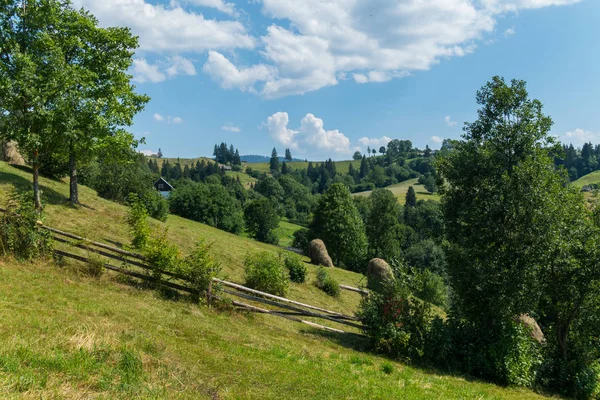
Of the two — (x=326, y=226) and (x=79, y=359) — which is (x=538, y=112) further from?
(x=326, y=226)

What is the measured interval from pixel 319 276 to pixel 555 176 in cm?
1640

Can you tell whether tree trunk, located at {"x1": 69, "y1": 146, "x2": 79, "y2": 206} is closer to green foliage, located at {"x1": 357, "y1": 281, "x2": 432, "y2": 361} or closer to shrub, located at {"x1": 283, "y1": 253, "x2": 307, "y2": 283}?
A: shrub, located at {"x1": 283, "y1": 253, "x2": 307, "y2": 283}

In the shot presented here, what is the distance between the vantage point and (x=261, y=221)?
283 ft

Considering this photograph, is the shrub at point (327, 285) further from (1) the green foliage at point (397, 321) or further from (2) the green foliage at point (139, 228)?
(2) the green foliage at point (139, 228)

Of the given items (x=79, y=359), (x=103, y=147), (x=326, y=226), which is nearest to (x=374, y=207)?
(x=326, y=226)

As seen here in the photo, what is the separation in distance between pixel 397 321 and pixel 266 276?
7769 mm

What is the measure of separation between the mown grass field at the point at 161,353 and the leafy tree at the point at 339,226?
3618 cm

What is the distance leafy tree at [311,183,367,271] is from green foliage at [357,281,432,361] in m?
36.1

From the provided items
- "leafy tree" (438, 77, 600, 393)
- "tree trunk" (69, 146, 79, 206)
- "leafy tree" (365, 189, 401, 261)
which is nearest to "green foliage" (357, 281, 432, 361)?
"leafy tree" (438, 77, 600, 393)

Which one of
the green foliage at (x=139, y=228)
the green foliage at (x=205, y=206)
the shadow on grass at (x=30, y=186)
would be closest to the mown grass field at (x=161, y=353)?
the green foliage at (x=139, y=228)

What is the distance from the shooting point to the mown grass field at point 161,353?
20.6 ft

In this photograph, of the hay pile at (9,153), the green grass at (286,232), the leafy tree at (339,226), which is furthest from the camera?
the green grass at (286,232)

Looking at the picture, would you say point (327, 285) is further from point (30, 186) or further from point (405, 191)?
point (405, 191)

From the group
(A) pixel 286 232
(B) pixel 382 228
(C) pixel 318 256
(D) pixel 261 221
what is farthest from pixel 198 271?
(A) pixel 286 232
